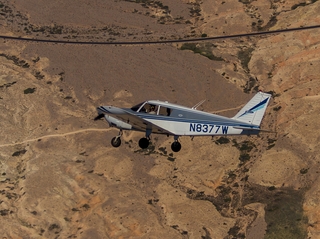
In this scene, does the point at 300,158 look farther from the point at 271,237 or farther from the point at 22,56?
the point at 22,56

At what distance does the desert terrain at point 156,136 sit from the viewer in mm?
60625

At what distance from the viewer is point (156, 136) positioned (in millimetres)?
71625

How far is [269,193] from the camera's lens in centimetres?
6244

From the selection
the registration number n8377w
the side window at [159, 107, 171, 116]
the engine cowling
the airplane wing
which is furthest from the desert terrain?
the side window at [159, 107, 171, 116]

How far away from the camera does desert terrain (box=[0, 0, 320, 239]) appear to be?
6062cm

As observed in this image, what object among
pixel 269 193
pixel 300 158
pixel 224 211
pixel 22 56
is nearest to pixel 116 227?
→ pixel 224 211

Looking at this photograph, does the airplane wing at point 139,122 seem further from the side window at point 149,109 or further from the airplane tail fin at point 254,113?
the airplane tail fin at point 254,113

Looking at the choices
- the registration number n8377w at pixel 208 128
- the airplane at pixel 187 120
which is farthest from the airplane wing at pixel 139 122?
the registration number n8377w at pixel 208 128

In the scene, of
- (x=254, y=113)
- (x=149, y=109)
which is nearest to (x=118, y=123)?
(x=149, y=109)

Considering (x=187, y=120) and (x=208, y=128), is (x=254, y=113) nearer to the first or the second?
(x=208, y=128)

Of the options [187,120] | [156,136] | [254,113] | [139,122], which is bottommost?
[156,136]

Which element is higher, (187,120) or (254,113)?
(254,113)

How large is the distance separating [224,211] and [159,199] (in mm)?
6371

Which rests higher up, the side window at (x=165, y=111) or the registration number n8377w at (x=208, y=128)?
the side window at (x=165, y=111)
